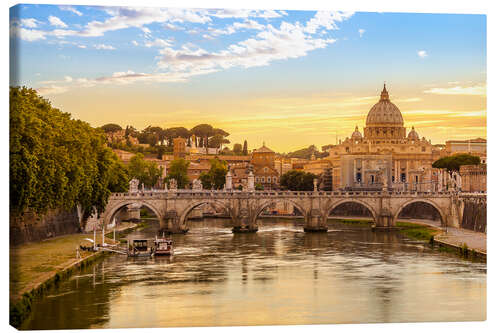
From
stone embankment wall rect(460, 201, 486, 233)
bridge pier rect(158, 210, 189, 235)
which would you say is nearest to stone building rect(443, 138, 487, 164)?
stone embankment wall rect(460, 201, 486, 233)

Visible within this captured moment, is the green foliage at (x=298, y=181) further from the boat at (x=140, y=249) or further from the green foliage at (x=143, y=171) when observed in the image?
the boat at (x=140, y=249)

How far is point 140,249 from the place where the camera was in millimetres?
28938

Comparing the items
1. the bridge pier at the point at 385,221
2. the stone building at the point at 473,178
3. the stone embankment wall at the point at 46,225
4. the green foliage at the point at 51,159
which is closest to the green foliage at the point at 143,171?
the bridge pier at the point at 385,221

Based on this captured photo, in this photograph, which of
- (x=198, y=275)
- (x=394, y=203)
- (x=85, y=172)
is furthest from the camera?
(x=394, y=203)

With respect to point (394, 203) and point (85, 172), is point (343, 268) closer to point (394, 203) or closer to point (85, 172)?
point (85, 172)

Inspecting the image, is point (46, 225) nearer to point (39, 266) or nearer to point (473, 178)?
point (39, 266)

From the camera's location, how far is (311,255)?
29703 millimetres

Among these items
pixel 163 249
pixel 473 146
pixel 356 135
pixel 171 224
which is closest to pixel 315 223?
pixel 171 224

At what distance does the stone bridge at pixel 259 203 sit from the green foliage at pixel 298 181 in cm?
Result: 2382

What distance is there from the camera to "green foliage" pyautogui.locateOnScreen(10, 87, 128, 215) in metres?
20.0

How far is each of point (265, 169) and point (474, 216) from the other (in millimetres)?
46718

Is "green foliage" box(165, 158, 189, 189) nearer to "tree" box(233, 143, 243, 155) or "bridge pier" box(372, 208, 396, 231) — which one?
"tree" box(233, 143, 243, 155)

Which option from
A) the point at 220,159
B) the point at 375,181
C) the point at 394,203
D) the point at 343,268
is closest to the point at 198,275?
the point at 343,268
